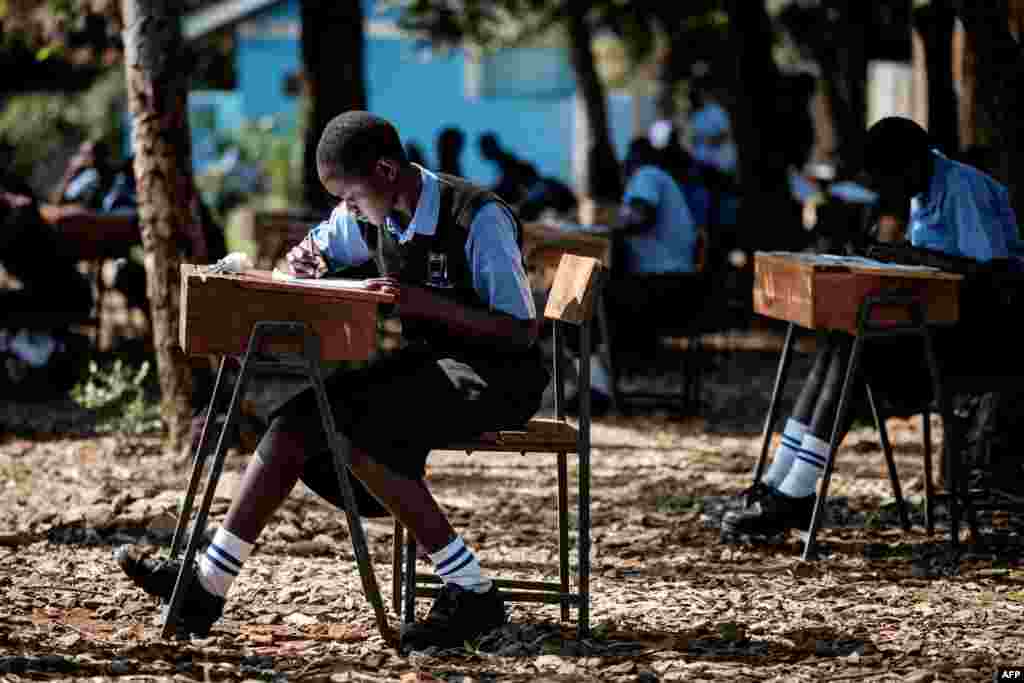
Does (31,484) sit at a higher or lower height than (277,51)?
lower

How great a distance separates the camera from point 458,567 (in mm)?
5438

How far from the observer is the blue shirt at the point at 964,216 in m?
6.91

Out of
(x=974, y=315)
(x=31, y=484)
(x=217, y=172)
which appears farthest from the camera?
(x=217, y=172)

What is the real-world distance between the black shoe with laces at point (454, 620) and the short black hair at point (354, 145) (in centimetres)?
129

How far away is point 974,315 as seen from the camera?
7.17m

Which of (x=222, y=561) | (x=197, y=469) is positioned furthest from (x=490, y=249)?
(x=222, y=561)

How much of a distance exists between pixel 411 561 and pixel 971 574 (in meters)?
2.28

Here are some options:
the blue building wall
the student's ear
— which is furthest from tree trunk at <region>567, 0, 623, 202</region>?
the student's ear

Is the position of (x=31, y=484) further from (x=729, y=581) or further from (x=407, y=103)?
(x=407, y=103)

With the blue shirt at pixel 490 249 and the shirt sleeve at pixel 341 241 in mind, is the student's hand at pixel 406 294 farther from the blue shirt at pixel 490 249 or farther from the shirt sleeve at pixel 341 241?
the shirt sleeve at pixel 341 241

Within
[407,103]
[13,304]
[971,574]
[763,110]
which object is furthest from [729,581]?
[407,103]

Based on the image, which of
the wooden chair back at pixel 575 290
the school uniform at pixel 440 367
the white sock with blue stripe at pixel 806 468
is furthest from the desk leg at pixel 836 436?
the school uniform at pixel 440 367

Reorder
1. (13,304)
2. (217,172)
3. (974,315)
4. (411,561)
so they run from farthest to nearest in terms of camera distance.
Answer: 1. (217,172)
2. (13,304)
3. (974,315)
4. (411,561)

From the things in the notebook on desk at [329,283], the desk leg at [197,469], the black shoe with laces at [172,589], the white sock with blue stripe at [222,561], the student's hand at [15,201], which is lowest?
the black shoe with laces at [172,589]
